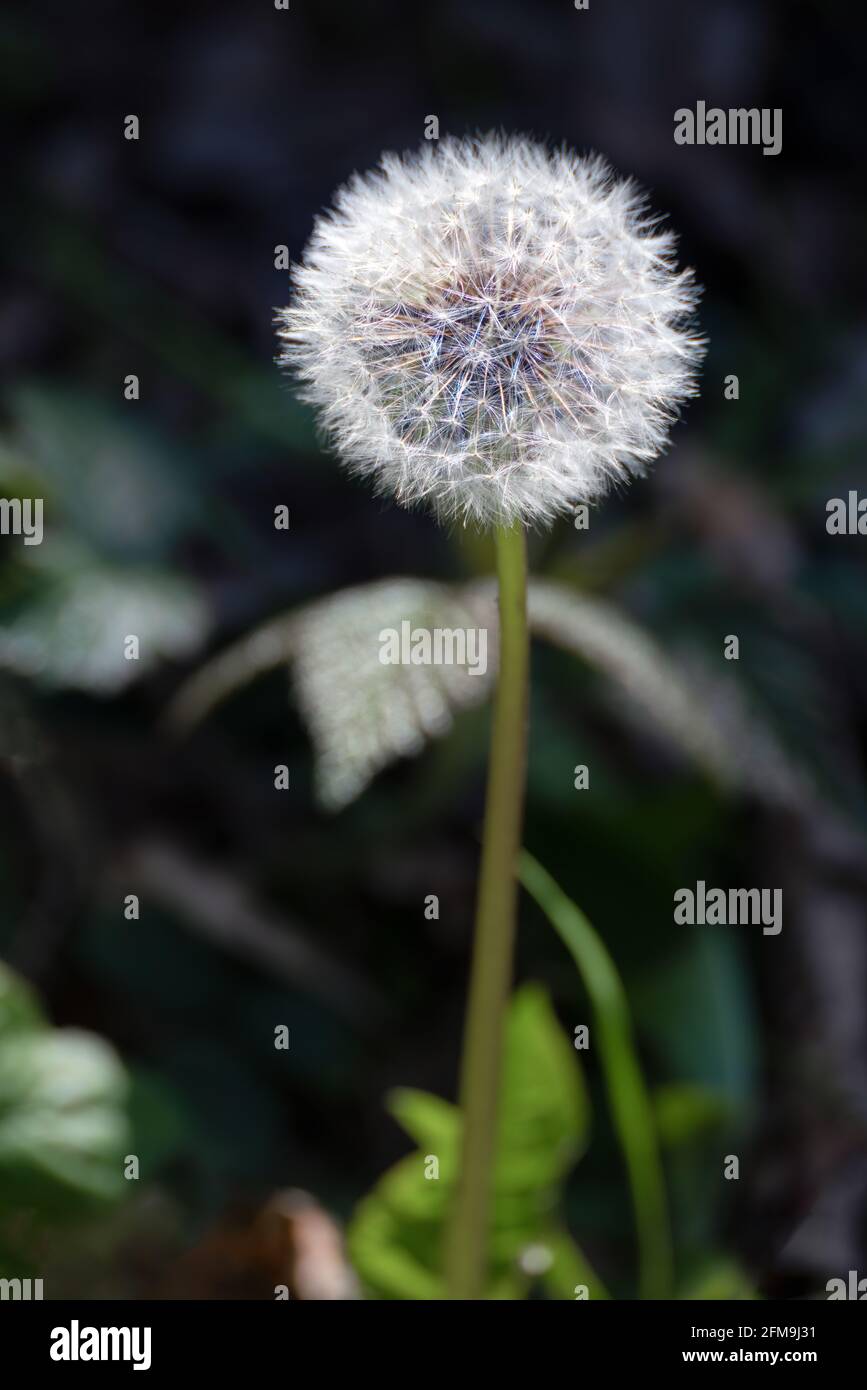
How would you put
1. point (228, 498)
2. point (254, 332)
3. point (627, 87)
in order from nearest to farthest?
point (228, 498), point (254, 332), point (627, 87)

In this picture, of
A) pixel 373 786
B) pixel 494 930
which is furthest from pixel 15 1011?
pixel 373 786

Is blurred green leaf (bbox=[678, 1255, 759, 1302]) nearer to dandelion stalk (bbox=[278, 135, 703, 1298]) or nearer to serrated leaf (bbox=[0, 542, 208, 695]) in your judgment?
dandelion stalk (bbox=[278, 135, 703, 1298])

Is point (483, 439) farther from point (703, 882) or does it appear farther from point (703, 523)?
point (703, 523)

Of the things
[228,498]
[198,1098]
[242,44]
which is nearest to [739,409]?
[228,498]

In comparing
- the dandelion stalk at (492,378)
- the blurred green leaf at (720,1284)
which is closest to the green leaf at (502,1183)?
the blurred green leaf at (720,1284)

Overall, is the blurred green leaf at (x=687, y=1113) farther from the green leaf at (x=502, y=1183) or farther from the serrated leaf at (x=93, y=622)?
the serrated leaf at (x=93, y=622)

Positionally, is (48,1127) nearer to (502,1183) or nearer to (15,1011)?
(15,1011)

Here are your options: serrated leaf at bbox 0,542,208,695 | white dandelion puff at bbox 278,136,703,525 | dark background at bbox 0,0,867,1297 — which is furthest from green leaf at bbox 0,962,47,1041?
white dandelion puff at bbox 278,136,703,525
